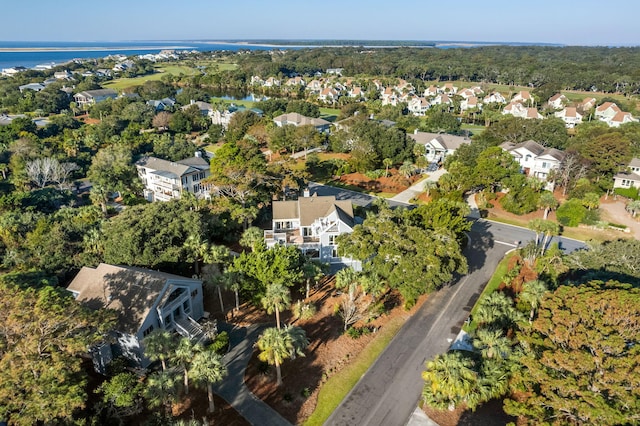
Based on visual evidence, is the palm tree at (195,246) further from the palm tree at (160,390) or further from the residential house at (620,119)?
the residential house at (620,119)

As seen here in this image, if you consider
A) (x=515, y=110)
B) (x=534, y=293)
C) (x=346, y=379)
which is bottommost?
(x=346, y=379)

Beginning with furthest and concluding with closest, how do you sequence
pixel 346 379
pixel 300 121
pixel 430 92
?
pixel 430 92, pixel 300 121, pixel 346 379

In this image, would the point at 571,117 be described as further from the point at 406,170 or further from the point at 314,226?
the point at 314,226

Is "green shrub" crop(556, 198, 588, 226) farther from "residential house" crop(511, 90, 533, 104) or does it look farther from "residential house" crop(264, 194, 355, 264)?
"residential house" crop(511, 90, 533, 104)

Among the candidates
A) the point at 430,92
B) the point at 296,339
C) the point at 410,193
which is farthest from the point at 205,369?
the point at 430,92

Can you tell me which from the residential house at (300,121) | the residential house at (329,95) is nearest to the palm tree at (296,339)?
the residential house at (300,121)

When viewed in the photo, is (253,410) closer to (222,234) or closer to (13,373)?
(13,373)

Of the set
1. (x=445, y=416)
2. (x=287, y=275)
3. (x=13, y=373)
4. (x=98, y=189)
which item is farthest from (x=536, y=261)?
(x=98, y=189)

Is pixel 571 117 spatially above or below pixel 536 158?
above
